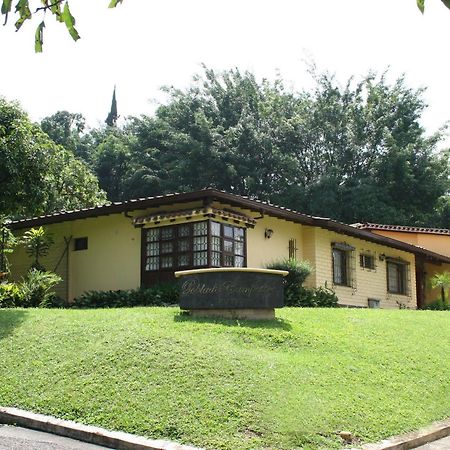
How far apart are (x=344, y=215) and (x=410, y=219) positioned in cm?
394

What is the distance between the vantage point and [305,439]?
6832 millimetres

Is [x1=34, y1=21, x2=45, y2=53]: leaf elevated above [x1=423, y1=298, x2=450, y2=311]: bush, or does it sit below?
above

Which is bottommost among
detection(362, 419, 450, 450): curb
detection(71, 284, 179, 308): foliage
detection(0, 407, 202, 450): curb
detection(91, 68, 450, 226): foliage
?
detection(362, 419, 450, 450): curb

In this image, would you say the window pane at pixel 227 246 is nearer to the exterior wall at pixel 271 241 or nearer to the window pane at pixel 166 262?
the exterior wall at pixel 271 241

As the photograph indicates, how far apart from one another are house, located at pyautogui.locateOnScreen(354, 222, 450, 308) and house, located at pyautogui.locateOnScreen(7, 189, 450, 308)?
4.58 m

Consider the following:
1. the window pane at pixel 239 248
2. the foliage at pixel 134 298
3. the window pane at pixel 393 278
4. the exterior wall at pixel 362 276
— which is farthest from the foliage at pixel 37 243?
the window pane at pixel 393 278

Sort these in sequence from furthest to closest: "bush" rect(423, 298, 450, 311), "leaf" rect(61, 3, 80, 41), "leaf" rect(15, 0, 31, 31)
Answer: "bush" rect(423, 298, 450, 311), "leaf" rect(61, 3, 80, 41), "leaf" rect(15, 0, 31, 31)

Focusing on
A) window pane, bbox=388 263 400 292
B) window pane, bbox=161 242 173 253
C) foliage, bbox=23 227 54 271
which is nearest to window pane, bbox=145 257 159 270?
window pane, bbox=161 242 173 253

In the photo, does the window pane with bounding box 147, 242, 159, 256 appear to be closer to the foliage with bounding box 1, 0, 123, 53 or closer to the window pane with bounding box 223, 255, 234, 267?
the window pane with bounding box 223, 255, 234, 267

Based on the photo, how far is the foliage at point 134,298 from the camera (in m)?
16.1

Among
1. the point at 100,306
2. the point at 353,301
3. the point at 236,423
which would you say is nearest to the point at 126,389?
the point at 236,423

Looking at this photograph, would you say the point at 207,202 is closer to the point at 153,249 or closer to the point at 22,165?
the point at 153,249

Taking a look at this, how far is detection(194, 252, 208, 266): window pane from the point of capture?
17.0 m

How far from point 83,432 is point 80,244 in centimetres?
1351
